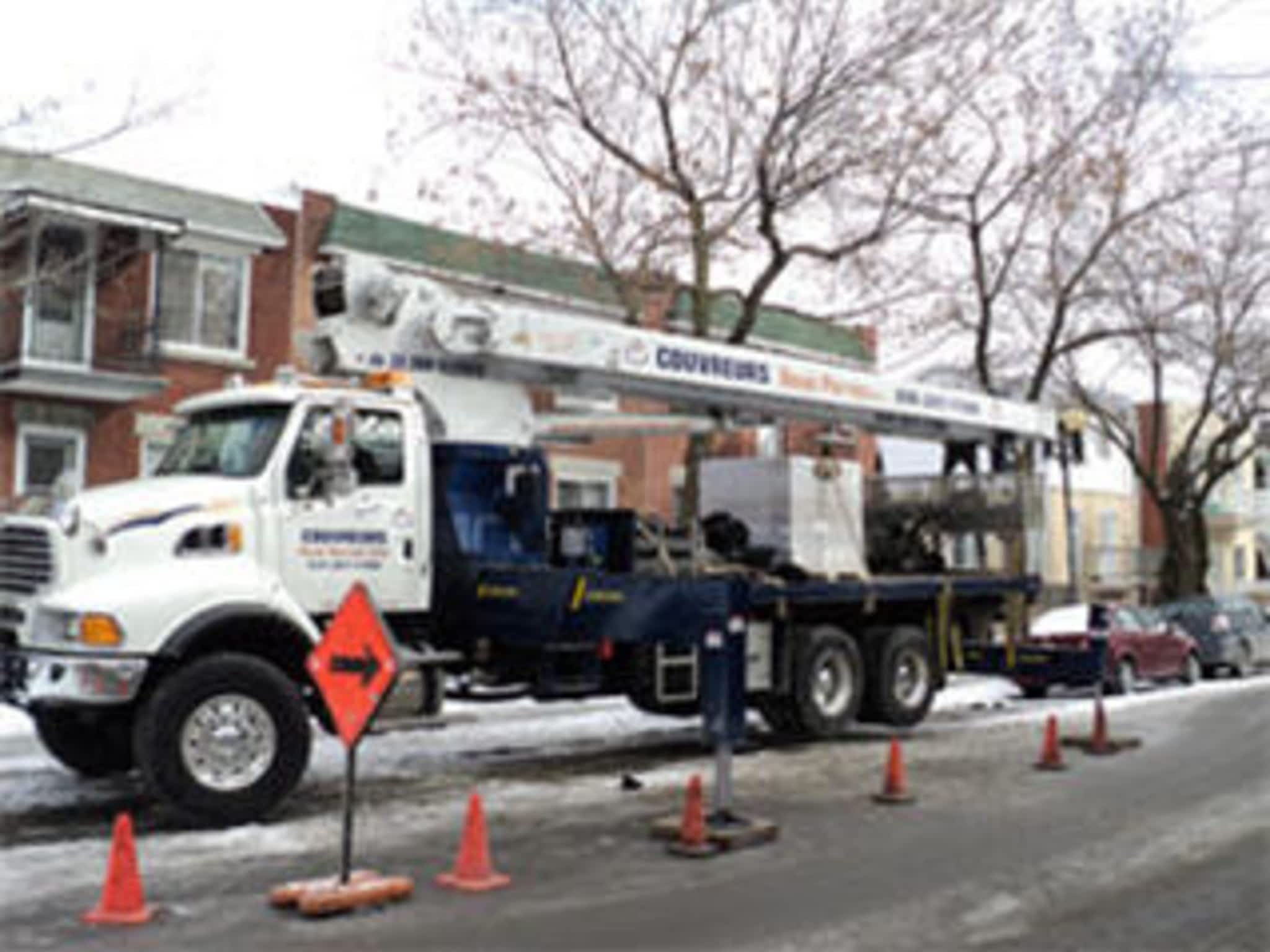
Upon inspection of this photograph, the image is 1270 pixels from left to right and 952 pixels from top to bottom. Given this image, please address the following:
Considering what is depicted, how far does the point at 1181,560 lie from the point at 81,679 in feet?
99.8

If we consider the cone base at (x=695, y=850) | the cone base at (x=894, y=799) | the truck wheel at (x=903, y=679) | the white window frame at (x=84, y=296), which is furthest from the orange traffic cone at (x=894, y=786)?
the white window frame at (x=84, y=296)

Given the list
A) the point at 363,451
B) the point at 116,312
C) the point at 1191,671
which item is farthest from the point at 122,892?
the point at 1191,671

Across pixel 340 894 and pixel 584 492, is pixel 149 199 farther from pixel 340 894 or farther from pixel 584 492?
pixel 340 894

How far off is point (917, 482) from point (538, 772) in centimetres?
669

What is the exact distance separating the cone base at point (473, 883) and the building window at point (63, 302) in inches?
646

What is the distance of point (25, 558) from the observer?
9031mm

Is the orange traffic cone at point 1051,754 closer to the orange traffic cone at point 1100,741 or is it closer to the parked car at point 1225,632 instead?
the orange traffic cone at point 1100,741

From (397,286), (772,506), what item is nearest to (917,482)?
(772,506)

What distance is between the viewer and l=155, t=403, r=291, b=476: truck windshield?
9719 mm

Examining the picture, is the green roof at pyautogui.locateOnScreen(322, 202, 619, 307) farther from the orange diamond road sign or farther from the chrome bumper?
the orange diamond road sign

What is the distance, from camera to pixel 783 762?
12203mm

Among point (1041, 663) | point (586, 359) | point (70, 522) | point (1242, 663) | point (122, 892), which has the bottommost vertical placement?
point (122, 892)

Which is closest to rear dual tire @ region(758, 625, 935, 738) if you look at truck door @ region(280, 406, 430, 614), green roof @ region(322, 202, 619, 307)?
truck door @ region(280, 406, 430, 614)

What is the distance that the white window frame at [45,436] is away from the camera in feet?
68.8
